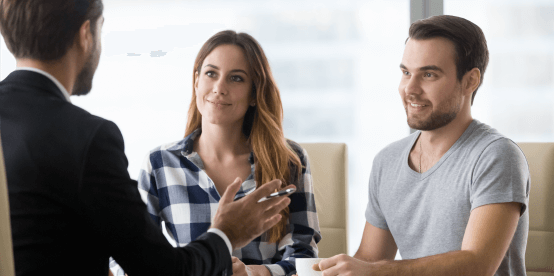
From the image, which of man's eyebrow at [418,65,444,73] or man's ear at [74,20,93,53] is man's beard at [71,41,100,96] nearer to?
man's ear at [74,20,93,53]

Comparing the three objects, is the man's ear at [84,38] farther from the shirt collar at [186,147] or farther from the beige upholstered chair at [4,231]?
the shirt collar at [186,147]

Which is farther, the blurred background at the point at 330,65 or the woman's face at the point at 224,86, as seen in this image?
the blurred background at the point at 330,65

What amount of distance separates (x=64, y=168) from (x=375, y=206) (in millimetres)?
1191

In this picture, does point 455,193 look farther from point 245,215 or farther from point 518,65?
point 518,65

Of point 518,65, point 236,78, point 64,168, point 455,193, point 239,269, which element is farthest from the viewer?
point 518,65

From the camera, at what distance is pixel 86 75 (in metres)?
1.00

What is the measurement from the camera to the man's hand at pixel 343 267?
3.89 ft

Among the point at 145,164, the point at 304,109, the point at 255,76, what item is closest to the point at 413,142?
the point at 255,76

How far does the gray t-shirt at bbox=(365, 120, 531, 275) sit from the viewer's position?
1354 millimetres

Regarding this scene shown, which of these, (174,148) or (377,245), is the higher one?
(174,148)

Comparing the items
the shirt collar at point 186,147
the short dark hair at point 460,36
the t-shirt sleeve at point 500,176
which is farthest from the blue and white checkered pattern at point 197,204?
the short dark hair at point 460,36

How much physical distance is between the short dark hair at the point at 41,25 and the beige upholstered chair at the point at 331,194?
128 cm

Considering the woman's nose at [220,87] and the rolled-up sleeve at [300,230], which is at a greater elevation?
the woman's nose at [220,87]

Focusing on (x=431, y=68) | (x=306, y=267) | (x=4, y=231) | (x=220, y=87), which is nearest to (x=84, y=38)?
(x=4, y=231)
